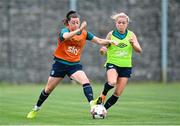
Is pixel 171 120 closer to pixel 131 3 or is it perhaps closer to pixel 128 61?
pixel 128 61

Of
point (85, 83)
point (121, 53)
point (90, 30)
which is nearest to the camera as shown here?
point (85, 83)

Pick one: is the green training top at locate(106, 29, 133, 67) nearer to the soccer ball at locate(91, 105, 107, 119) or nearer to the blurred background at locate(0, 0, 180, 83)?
the soccer ball at locate(91, 105, 107, 119)

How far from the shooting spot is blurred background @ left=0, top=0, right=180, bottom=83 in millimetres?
31672

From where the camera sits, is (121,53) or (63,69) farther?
(121,53)

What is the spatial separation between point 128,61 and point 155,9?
19204 mm

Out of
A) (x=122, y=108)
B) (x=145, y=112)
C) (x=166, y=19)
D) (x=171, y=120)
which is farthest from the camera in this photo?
(x=166, y=19)

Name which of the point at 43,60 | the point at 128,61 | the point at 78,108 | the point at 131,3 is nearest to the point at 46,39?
the point at 43,60

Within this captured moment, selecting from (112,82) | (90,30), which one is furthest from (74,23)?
(90,30)

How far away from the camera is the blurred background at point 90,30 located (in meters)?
31.7

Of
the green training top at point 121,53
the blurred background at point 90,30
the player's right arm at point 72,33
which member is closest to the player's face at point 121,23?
the green training top at point 121,53

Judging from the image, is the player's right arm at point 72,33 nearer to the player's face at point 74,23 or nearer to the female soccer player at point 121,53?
the player's face at point 74,23

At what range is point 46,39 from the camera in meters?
32.2

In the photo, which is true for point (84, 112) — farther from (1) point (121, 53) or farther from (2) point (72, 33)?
(2) point (72, 33)

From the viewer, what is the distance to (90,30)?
32.7 meters
